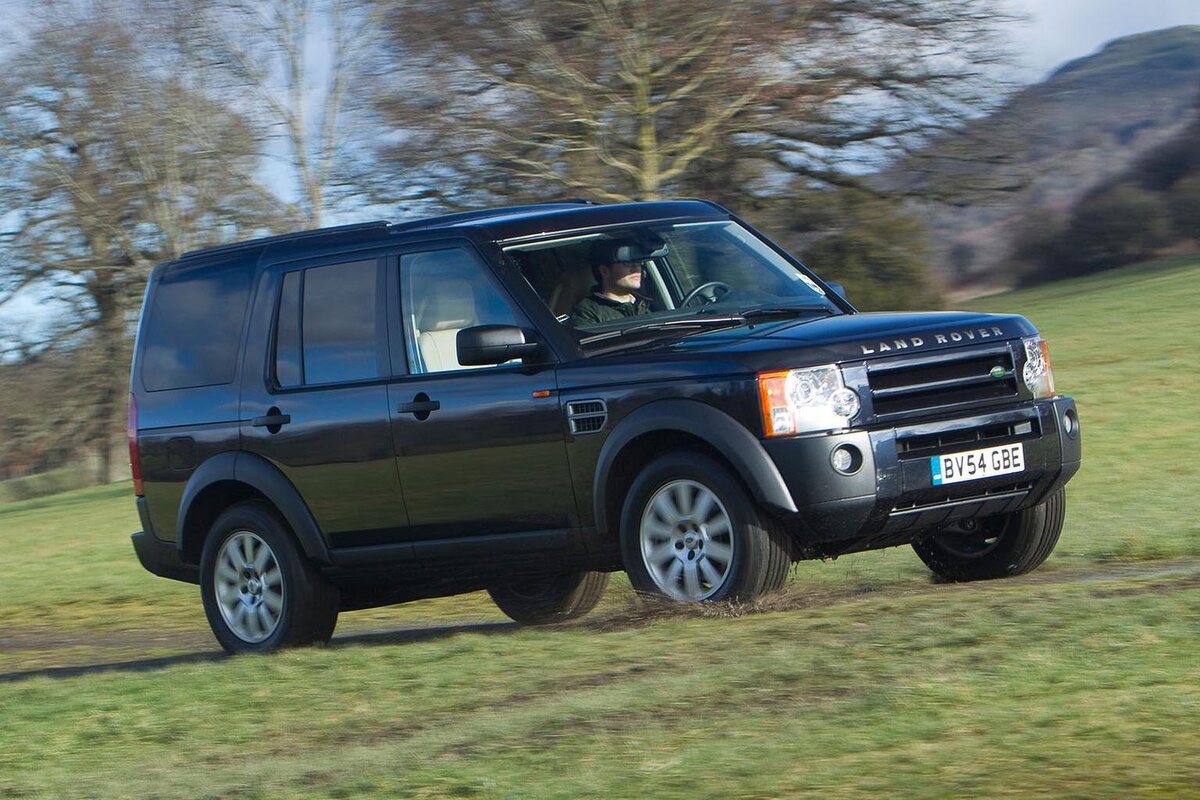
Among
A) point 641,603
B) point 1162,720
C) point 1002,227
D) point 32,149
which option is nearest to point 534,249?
point 641,603

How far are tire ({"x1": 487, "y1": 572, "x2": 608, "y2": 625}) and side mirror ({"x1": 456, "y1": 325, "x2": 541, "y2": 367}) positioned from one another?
2.18 meters

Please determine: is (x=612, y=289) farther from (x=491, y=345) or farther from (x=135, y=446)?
(x=135, y=446)


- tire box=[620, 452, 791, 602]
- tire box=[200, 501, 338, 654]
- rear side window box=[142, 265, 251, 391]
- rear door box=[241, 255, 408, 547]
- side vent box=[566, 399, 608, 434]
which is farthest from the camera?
rear side window box=[142, 265, 251, 391]

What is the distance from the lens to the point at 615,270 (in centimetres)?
813

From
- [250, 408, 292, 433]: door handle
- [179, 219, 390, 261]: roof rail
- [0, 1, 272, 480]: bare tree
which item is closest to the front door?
[179, 219, 390, 261]: roof rail

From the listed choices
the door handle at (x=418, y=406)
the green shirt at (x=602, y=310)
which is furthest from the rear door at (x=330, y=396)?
the green shirt at (x=602, y=310)

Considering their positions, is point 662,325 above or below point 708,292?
below

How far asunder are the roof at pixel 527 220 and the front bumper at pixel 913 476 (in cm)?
175

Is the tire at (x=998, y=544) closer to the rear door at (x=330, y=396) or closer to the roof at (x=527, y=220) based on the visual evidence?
the roof at (x=527, y=220)

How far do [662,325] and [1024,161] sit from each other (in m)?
22.0

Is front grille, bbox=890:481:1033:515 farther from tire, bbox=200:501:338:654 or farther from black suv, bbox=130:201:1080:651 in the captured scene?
tire, bbox=200:501:338:654

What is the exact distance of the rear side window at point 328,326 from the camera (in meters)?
8.46

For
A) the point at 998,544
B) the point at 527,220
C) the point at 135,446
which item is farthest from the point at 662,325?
the point at 135,446

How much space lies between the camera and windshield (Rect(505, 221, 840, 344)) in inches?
315
